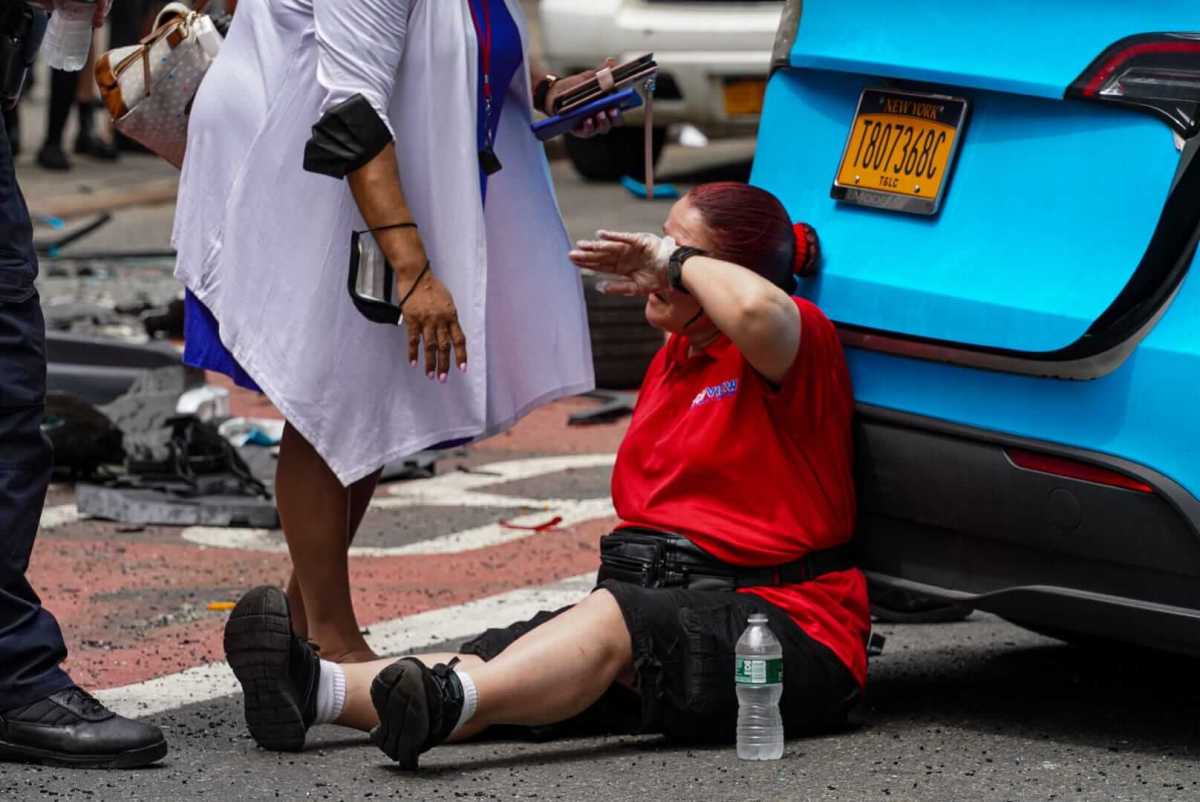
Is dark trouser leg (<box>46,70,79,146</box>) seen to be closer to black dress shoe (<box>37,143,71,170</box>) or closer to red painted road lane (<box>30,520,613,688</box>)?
black dress shoe (<box>37,143,71,170</box>)

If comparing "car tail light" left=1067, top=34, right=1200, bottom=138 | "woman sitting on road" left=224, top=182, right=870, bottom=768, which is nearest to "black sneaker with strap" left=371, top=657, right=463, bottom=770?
"woman sitting on road" left=224, top=182, right=870, bottom=768

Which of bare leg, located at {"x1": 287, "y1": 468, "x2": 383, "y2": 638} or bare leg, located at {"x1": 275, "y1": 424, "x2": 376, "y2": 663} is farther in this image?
bare leg, located at {"x1": 287, "y1": 468, "x2": 383, "y2": 638}

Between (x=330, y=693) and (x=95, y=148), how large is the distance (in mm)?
11403

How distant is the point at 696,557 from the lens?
3.85 metres

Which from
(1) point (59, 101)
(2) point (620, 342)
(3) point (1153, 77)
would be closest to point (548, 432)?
(2) point (620, 342)

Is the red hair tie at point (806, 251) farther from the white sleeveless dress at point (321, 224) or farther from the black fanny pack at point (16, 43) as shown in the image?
the black fanny pack at point (16, 43)

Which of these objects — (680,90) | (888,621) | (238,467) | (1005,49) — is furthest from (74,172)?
(1005,49)

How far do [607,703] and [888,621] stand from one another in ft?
4.08

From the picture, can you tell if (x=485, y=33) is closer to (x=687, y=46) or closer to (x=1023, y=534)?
(x=1023, y=534)

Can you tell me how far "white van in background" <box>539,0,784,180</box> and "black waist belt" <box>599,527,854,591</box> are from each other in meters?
8.07

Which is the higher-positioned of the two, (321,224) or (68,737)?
(321,224)

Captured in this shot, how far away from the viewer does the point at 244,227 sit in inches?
158

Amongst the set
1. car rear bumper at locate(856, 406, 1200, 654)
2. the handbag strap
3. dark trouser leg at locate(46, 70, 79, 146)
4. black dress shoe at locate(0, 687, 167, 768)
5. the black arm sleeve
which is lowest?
black dress shoe at locate(0, 687, 167, 768)

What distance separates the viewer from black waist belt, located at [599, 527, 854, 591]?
384 cm
